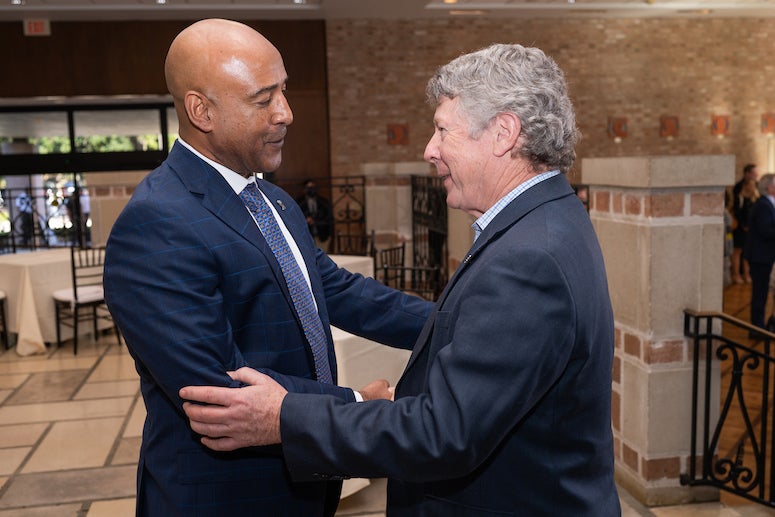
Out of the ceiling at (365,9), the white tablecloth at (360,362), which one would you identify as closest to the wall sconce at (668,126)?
the ceiling at (365,9)

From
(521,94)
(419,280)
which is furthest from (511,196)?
(419,280)

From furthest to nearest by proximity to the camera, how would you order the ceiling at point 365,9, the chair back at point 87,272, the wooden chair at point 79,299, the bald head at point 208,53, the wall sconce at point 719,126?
the wall sconce at point 719,126 → the ceiling at point 365,9 → the chair back at point 87,272 → the wooden chair at point 79,299 → the bald head at point 208,53

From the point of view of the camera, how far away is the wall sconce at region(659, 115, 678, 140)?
1298 cm

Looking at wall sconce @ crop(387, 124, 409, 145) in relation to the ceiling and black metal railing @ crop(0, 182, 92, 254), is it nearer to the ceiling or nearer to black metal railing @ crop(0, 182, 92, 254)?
the ceiling

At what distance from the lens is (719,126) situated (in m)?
13.2

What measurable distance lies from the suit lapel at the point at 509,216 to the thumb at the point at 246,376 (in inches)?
11.4

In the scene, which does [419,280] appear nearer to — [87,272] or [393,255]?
[393,255]

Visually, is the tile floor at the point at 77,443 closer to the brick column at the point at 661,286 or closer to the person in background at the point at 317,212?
the brick column at the point at 661,286

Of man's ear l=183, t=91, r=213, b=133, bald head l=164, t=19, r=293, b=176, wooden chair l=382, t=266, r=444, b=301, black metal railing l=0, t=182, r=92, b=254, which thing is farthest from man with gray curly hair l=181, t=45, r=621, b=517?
black metal railing l=0, t=182, r=92, b=254

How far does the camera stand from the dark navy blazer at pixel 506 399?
1.20 metres

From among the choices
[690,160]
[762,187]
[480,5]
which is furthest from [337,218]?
[690,160]

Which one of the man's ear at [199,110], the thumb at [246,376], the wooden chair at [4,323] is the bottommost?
the wooden chair at [4,323]

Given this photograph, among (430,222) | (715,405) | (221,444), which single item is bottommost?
(715,405)

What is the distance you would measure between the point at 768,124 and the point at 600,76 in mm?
3279
